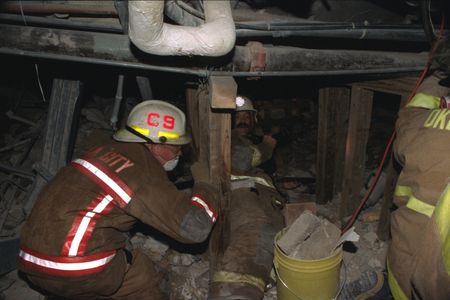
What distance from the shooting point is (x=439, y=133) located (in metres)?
2.06

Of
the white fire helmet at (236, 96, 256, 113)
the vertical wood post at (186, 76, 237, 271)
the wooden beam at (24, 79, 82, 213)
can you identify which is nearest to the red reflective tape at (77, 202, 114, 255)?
the vertical wood post at (186, 76, 237, 271)

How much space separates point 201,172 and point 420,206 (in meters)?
1.72

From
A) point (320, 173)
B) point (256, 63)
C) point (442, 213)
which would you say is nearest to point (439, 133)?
point (442, 213)

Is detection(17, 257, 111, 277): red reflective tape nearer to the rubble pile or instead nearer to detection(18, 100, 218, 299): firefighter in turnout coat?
detection(18, 100, 218, 299): firefighter in turnout coat

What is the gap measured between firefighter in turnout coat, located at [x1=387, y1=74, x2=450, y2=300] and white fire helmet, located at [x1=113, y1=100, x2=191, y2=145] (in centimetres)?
173

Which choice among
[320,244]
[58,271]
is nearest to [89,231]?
[58,271]

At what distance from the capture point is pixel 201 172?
312cm

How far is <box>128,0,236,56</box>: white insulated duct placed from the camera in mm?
1632

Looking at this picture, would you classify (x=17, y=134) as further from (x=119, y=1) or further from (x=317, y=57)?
(x=317, y=57)

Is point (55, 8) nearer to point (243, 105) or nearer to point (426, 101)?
point (426, 101)

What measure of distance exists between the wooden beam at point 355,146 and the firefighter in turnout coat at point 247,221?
96 centimetres

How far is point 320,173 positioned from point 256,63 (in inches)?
112

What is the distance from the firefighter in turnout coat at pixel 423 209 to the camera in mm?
1729

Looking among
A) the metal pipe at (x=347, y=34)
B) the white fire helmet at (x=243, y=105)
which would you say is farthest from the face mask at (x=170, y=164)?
the white fire helmet at (x=243, y=105)
